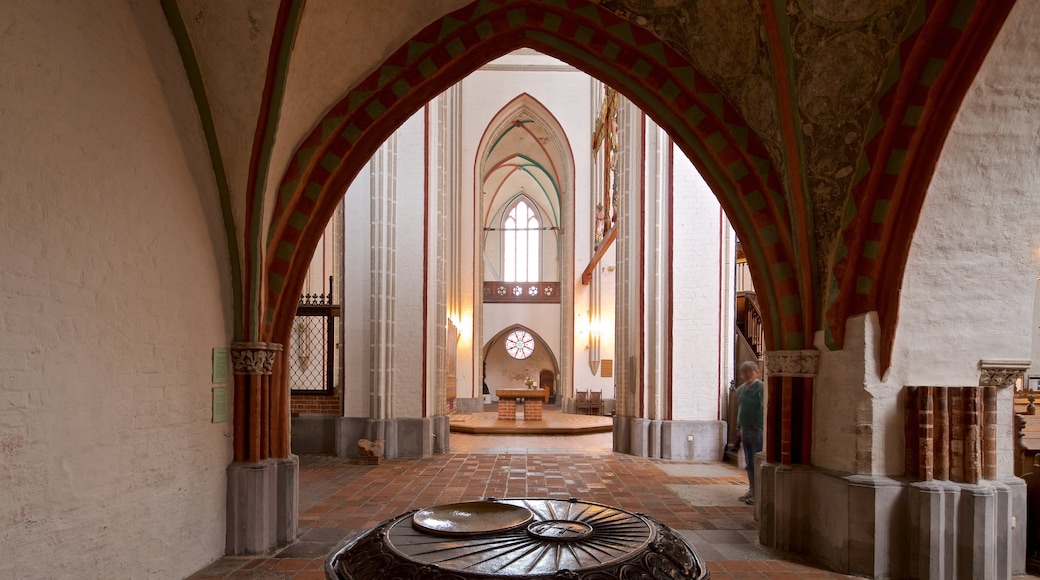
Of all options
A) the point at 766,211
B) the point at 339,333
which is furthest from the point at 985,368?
the point at 339,333

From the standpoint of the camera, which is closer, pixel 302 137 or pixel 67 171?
pixel 67 171

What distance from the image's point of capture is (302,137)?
18.9ft

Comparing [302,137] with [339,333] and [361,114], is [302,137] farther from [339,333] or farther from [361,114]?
[339,333]

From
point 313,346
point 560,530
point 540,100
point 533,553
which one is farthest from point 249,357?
point 540,100

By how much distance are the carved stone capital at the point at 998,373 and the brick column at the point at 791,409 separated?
1.10m

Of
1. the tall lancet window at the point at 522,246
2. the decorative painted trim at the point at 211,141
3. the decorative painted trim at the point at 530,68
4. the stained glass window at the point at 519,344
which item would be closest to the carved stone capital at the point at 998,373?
the decorative painted trim at the point at 211,141

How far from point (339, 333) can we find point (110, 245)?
637 cm

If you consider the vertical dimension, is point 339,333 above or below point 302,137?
below

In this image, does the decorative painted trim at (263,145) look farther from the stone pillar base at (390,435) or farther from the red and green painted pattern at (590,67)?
the stone pillar base at (390,435)

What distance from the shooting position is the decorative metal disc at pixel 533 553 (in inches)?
90.5

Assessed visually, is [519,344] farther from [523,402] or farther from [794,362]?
[794,362]

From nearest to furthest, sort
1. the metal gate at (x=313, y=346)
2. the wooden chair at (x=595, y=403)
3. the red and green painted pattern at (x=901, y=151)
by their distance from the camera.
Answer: the red and green painted pattern at (x=901, y=151), the metal gate at (x=313, y=346), the wooden chair at (x=595, y=403)

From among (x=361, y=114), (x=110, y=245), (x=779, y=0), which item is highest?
(x=779, y=0)

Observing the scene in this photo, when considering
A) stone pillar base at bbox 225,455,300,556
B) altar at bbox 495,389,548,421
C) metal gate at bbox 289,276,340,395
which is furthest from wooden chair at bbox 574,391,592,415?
stone pillar base at bbox 225,455,300,556
